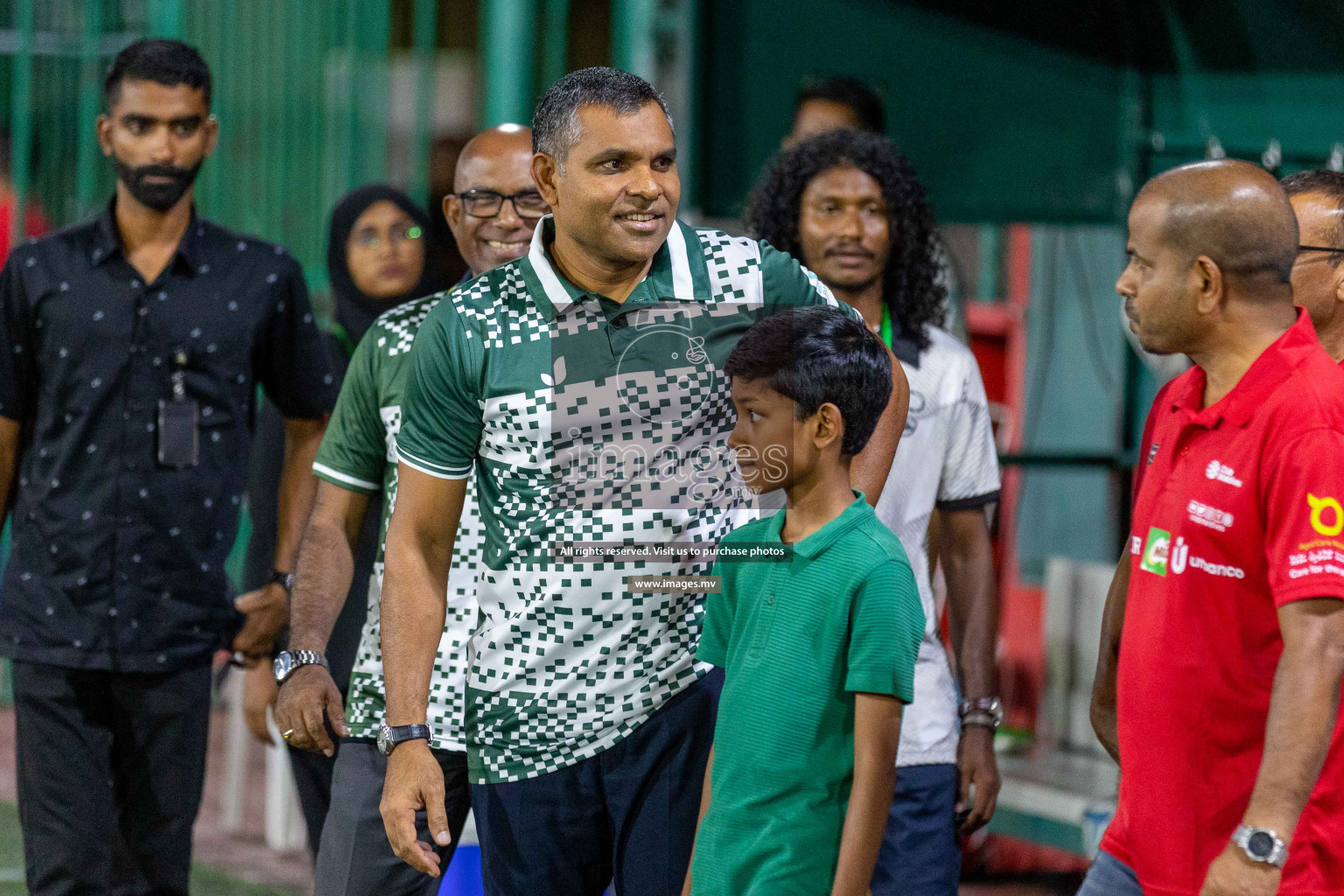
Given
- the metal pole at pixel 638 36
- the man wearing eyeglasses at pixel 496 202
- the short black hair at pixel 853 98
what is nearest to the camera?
the man wearing eyeglasses at pixel 496 202

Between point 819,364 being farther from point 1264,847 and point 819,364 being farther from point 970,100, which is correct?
point 970,100

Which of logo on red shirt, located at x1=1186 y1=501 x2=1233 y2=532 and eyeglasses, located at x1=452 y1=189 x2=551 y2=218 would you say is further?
eyeglasses, located at x1=452 y1=189 x2=551 y2=218

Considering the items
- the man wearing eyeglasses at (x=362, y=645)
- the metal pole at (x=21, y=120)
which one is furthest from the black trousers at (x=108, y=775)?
the metal pole at (x=21, y=120)

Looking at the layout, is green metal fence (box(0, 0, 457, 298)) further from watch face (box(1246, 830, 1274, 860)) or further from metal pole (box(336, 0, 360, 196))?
watch face (box(1246, 830, 1274, 860))

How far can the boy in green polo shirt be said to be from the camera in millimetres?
2184

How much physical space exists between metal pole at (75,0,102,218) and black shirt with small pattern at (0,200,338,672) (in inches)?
145

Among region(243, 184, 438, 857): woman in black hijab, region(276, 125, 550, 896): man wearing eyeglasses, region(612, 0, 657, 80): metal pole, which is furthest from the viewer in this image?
region(612, 0, 657, 80): metal pole

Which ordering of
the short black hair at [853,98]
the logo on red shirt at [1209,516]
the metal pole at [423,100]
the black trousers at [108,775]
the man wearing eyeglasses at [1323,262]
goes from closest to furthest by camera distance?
the logo on red shirt at [1209,516] < the man wearing eyeglasses at [1323,262] < the black trousers at [108,775] < the short black hair at [853,98] < the metal pole at [423,100]

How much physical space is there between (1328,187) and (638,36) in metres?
4.27

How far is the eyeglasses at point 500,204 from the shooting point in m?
3.18

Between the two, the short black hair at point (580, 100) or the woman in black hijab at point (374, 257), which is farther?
the woman in black hijab at point (374, 257)

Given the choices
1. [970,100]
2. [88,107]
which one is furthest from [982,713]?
[88,107]

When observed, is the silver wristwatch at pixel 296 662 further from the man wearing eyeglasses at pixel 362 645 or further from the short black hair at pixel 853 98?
the short black hair at pixel 853 98

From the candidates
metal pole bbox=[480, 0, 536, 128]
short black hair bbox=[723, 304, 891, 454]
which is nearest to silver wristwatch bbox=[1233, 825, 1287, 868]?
short black hair bbox=[723, 304, 891, 454]
